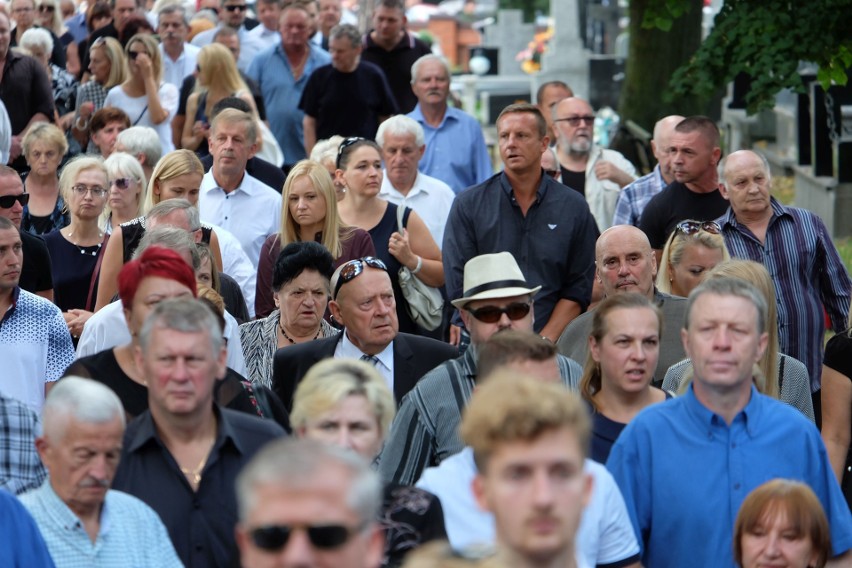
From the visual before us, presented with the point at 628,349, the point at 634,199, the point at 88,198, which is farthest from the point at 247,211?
the point at 628,349

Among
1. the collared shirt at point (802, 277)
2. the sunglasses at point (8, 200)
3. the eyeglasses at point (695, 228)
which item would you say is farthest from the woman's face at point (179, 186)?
the collared shirt at point (802, 277)

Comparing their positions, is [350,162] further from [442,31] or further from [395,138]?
[442,31]

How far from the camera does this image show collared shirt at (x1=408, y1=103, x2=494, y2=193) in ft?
42.8

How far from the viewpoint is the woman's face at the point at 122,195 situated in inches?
412

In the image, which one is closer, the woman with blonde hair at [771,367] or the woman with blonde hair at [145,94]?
the woman with blonde hair at [771,367]

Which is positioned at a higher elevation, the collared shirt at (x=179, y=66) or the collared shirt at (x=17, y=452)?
the collared shirt at (x=179, y=66)

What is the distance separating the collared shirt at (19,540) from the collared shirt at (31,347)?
2585mm

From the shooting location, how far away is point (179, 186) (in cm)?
1008

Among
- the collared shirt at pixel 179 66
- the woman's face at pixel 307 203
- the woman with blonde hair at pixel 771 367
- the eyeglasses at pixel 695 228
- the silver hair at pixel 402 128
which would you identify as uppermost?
the collared shirt at pixel 179 66

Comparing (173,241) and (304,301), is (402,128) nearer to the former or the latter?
(304,301)

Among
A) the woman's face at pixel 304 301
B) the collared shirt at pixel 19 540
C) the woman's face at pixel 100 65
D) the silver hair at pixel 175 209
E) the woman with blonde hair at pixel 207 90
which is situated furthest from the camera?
the woman's face at pixel 100 65

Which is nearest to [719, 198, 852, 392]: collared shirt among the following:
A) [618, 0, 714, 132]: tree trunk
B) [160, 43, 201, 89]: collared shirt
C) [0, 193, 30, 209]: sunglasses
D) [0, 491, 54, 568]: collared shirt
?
[0, 193, 30, 209]: sunglasses

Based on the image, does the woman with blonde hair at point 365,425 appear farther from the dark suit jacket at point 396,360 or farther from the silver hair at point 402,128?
the silver hair at point 402,128

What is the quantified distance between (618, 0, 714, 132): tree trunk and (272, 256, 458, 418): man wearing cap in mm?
12222
